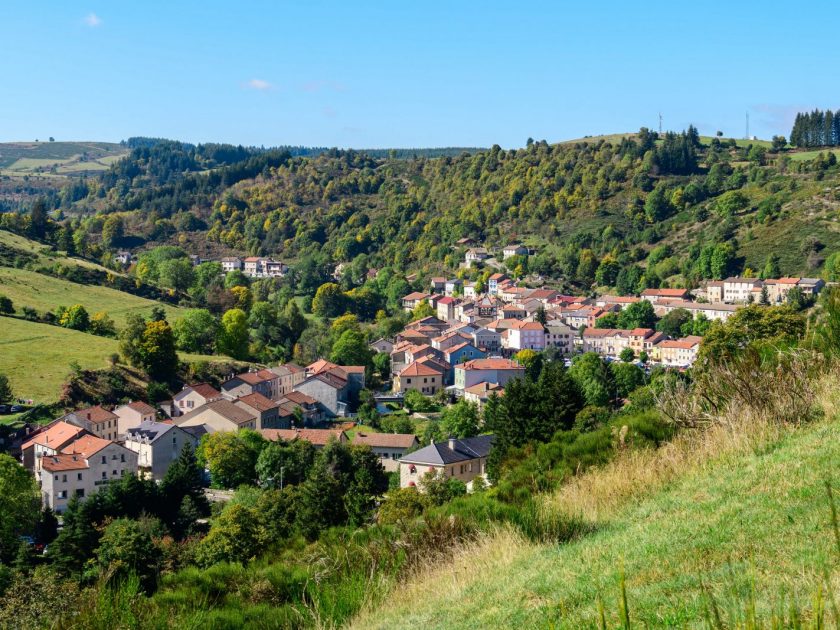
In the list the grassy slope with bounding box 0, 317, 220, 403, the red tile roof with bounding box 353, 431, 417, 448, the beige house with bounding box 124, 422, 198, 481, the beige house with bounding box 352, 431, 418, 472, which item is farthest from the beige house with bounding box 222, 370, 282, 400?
the beige house with bounding box 352, 431, 418, 472

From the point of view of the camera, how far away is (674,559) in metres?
4.09

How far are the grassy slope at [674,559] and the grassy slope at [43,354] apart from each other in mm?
31076

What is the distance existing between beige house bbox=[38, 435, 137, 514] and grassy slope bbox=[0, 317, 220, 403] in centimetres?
770

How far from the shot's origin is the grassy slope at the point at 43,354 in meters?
33.3

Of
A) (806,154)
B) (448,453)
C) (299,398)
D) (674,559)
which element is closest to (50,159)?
(806,154)

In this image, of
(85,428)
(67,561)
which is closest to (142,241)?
(85,428)

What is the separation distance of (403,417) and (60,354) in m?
15.6

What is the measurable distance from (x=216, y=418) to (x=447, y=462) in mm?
11866

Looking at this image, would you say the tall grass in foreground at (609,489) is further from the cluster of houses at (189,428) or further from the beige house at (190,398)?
the beige house at (190,398)

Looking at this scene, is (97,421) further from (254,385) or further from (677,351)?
(677,351)

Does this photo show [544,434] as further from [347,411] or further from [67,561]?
[347,411]

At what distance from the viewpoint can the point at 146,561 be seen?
54.4 feet

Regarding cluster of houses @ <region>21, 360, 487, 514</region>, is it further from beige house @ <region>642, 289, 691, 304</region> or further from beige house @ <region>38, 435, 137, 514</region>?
beige house @ <region>642, 289, 691, 304</region>

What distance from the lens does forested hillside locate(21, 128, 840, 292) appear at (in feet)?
199
